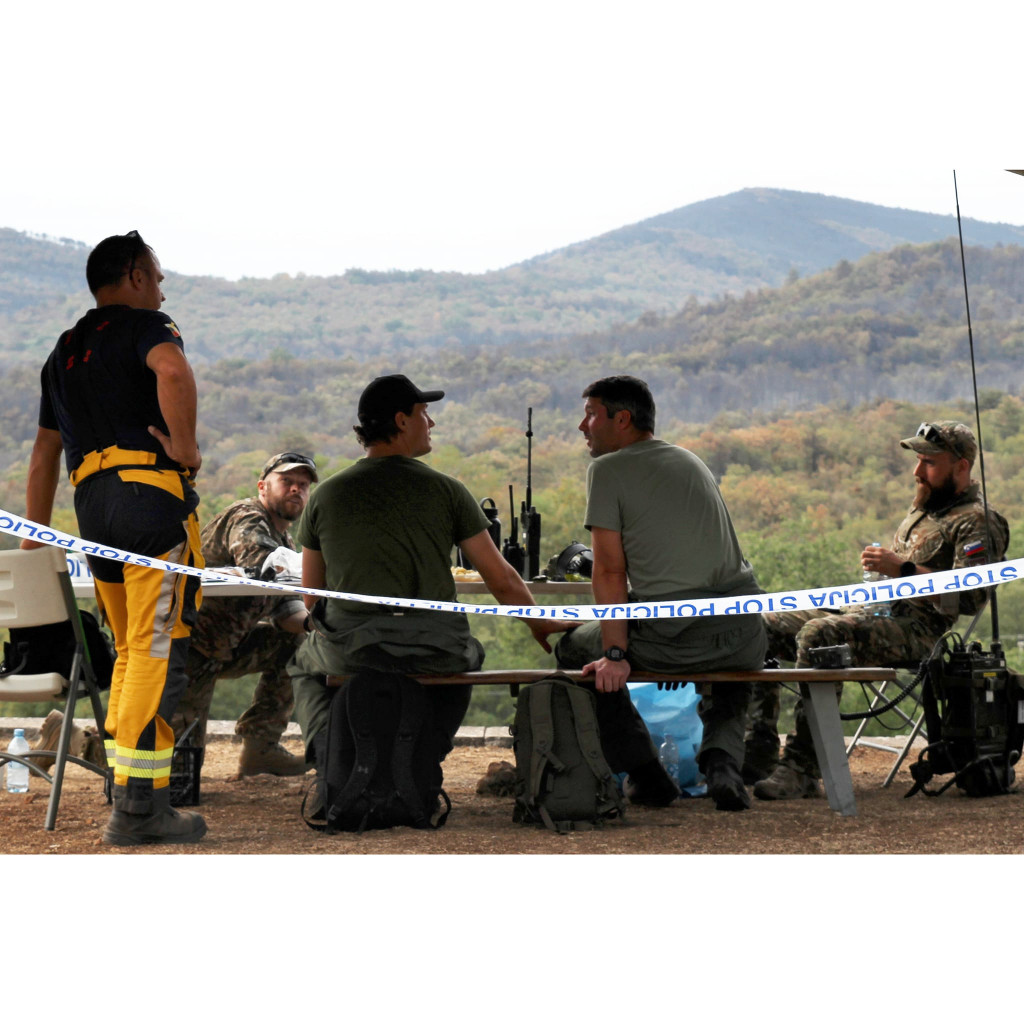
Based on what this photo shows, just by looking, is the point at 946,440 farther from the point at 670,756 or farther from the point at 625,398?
the point at 670,756

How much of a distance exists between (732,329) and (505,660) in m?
34.3

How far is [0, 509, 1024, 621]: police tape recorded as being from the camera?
10.6 feet

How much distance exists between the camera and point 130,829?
3391 mm

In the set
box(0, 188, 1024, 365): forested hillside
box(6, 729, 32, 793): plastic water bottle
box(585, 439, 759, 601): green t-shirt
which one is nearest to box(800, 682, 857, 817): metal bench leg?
box(585, 439, 759, 601): green t-shirt

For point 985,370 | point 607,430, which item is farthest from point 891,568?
point 985,370

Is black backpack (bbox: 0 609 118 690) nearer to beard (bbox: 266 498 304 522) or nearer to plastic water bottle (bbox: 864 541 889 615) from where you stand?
beard (bbox: 266 498 304 522)

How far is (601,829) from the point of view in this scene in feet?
12.1

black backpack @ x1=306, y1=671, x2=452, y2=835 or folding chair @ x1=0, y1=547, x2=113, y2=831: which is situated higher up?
folding chair @ x1=0, y1=547, x2=113, y2=831

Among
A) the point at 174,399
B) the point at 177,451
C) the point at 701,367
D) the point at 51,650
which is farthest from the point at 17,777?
the point at 701,367

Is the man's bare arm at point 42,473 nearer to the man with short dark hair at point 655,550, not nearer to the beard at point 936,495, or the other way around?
the man with short dark hair at point 655,550

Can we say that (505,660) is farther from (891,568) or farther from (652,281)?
(652,281)

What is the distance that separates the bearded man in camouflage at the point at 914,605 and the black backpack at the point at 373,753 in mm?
1270

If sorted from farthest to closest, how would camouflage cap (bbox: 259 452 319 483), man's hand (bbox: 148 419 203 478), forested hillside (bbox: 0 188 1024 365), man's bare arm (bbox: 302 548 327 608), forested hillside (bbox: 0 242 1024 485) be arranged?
forested hillside (bbox: 0 188 1024 365)
forested hillside (bbox: 0 242 1024 485)
camouflage cap (bbox: 259 452 319 483)
man's bare arm (bbox: 302 548 327 608)
man's hand (bbox: 148 419 203 478)

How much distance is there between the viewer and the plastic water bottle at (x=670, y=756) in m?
4.58
